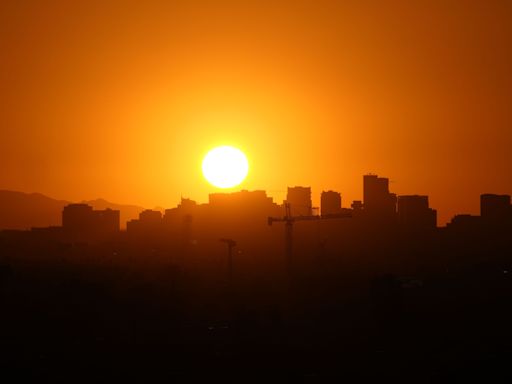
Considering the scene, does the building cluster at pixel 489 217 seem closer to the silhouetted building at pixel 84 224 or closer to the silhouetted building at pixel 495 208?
the silhouetted building at pixel 495 208

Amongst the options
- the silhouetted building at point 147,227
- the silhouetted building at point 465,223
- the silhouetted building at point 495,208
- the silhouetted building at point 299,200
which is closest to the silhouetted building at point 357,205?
the silhouetted building at point 299,200

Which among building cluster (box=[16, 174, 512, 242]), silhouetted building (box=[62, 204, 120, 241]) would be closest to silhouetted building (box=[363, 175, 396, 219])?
building cluster (box=[16, 174, 512, 242])

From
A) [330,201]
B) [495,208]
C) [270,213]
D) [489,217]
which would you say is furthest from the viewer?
[330,201]

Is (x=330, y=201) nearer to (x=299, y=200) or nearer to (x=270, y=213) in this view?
(x=299, y=200)

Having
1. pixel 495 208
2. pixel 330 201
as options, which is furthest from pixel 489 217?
pixel 330 201

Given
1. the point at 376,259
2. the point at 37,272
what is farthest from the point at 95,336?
the point at 376,259

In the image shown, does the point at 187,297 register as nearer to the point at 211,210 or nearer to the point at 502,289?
the point at 502,289

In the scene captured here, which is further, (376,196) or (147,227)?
(376,196)
